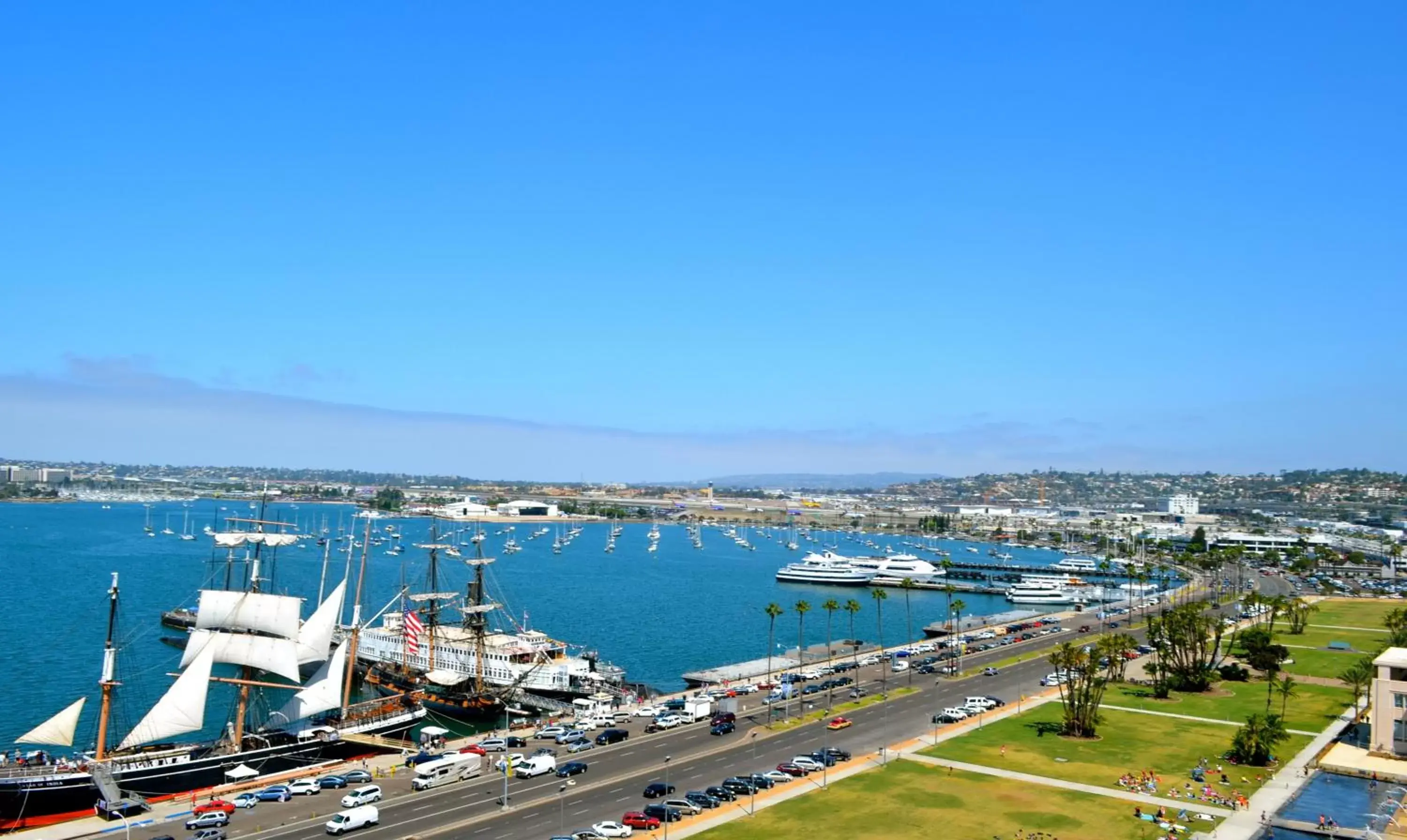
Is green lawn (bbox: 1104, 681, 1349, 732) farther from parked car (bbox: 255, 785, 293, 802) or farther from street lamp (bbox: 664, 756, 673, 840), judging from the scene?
parked car (bbox: 255, 785, 293, 802)

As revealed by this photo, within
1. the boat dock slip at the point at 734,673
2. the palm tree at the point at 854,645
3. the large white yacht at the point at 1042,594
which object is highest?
the palm tree at the point at 854,645

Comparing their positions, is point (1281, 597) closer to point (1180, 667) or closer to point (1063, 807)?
point (1180, 667)

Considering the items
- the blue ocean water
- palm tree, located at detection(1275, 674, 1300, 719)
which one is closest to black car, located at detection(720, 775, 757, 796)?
palm tree, located at detection(1275, 674, 1300, 719)

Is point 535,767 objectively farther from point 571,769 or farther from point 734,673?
point 734,673

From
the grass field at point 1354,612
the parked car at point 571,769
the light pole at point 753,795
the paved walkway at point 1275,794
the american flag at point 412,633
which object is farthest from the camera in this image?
the grass field at point 1354,612

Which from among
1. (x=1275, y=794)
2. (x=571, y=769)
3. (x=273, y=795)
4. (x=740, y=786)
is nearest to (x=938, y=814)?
(x=740, y=786)

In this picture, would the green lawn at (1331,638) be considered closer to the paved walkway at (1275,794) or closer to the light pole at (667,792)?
the paved walkway at (1275,794)

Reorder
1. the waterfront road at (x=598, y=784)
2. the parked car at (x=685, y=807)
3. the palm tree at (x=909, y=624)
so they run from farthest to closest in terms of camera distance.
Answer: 1. the palm tree at (x=909, y=624)
2. the parked car at (x=685, y=807)
3. the waterfront road at (x=598, y=784)

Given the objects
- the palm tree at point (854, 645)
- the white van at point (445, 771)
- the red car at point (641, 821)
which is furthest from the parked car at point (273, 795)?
the palm tree at point (854, 645)
